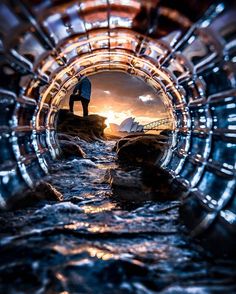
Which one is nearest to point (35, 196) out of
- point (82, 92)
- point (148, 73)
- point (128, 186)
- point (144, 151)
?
point (128, 186)

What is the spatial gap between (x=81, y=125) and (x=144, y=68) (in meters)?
18.3

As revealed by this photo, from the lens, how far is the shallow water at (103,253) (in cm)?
281

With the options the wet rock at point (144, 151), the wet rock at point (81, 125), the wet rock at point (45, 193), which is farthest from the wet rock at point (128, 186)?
the wet rock at point (81, 125)

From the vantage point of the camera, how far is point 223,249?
3.66m

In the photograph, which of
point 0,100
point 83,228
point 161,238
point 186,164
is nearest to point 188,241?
point 161,238

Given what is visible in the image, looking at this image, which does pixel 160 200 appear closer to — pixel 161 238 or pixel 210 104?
pixel 161 238

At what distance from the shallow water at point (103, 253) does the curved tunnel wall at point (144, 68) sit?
708 mm

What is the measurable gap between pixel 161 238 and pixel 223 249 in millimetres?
915

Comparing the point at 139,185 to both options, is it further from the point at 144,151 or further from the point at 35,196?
the point at 144,151

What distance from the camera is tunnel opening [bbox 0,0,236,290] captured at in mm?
3797

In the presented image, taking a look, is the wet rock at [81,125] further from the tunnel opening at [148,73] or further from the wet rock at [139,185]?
the tunnel opening at [148,73]

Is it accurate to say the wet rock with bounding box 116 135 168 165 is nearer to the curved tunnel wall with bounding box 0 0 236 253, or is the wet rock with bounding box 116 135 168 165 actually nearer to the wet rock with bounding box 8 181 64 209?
the curved tunnel wall with bounding box 0 0 236 253

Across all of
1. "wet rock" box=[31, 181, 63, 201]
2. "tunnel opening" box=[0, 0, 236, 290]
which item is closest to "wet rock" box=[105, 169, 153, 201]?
"tunnel opening" box=[0, 0, 236, 290]

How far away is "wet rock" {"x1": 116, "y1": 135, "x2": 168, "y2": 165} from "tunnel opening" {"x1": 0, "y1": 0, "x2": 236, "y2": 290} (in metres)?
2.89
